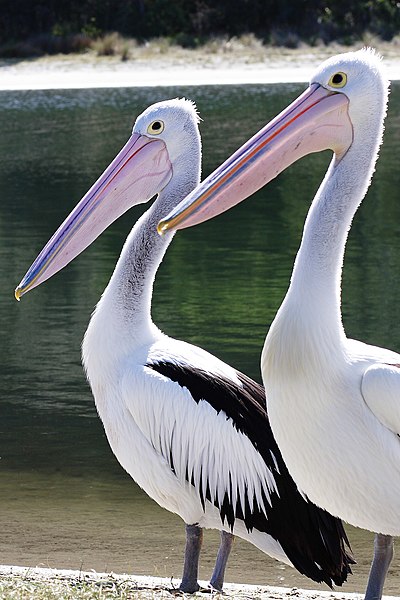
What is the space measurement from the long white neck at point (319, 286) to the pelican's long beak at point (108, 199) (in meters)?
1.37

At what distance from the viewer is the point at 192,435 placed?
179 inches

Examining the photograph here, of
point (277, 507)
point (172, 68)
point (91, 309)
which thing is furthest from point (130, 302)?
point (172, 68)

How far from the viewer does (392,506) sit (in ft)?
12.2

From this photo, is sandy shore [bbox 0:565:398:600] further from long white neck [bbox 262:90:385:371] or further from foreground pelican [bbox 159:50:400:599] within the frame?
long white neck [bbox 262:90:385:371]

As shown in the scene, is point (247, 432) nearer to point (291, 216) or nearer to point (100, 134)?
point (291, 216)

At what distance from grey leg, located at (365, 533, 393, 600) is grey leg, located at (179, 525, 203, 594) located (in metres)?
0.81

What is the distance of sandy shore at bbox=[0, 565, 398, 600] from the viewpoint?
13.5ft

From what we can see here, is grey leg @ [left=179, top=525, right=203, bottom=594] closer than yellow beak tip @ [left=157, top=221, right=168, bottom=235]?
No

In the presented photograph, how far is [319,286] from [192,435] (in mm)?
1174

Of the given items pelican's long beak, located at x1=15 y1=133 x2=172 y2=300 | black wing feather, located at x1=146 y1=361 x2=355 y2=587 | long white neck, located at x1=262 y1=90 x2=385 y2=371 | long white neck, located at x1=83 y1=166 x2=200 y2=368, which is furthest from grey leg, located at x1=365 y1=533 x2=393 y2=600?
pelican's long beak, located at x1=15 y1=133 x2=172 y2=300

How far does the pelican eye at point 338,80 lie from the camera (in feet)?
12.3

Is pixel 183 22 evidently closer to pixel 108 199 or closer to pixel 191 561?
pixel 108 199

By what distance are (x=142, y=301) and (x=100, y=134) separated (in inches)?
758

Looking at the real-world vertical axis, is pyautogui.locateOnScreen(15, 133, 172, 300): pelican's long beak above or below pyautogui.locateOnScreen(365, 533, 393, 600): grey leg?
above
